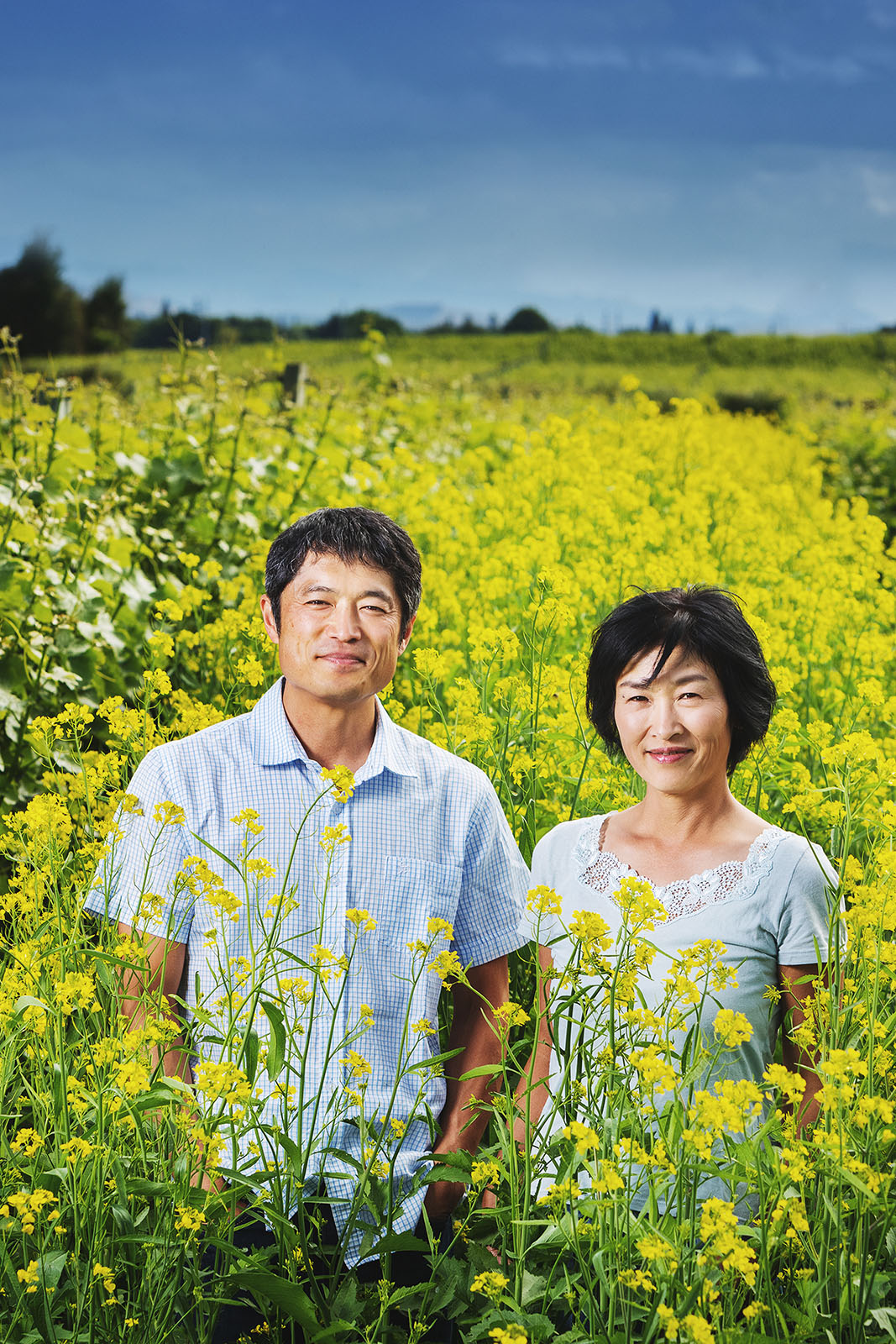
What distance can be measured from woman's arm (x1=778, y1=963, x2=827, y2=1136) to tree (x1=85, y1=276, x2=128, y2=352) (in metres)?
40.3

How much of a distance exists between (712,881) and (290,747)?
818 mm

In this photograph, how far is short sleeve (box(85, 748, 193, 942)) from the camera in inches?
88.5

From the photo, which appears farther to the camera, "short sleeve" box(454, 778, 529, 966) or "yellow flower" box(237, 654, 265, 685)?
"yellow flower" box(237, 654, 265, 685)

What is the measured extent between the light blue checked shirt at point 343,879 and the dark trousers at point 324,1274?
6 cm

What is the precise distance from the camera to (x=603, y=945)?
1771 millimetres

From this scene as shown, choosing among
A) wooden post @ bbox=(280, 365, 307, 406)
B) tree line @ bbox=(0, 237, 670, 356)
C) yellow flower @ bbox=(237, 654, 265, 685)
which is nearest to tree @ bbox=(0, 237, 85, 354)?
tree line @ bbox=(0, 237, 670, 356)

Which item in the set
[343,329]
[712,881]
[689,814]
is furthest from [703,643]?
[343,329]

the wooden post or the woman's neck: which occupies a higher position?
the wooden post

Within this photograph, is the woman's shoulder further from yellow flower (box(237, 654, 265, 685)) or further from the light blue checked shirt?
yellow flower (box(237, 654, 265, 685))

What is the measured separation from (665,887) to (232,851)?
0.80 meters

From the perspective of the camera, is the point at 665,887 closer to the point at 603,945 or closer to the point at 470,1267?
the point at 603,945

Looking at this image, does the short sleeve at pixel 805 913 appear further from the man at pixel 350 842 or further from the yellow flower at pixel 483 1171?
the yellow flower at pixel 483 1171

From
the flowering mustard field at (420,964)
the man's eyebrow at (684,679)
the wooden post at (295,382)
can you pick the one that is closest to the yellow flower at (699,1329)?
the flowering mustard field at (420,964)

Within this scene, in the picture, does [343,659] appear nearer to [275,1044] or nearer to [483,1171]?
[275,1044]
